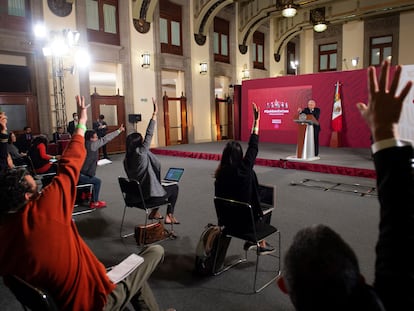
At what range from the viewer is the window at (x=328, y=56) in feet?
51.8

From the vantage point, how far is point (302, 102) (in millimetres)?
11328

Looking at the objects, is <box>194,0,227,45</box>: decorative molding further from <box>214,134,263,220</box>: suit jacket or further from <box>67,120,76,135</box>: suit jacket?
<box>214,134,263,220</box>: suit jacket

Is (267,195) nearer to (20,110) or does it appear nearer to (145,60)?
(20,110)

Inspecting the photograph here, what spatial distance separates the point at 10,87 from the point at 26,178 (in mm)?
8900

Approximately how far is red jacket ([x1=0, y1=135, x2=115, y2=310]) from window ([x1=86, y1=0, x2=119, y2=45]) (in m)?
9.90

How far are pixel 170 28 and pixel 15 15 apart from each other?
203 inches

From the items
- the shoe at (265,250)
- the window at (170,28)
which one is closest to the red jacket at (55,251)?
the shoe at (265,250)

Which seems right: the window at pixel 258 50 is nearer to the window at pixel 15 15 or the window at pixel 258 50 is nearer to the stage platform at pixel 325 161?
the stage platform at pixel 325 161

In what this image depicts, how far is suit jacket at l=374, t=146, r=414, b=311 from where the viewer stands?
812 millimetres

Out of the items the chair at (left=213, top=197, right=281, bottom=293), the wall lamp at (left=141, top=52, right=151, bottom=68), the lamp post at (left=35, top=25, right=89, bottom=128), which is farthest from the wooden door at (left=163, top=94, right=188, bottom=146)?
the chair at (left=213, top=197, right=281, bottom=293)

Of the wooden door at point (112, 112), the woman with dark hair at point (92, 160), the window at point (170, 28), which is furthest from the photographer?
the window at point (170, 28)

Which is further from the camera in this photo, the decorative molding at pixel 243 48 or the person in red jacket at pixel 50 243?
the decorative molding at pixel 243 48

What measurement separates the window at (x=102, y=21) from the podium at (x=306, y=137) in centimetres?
657

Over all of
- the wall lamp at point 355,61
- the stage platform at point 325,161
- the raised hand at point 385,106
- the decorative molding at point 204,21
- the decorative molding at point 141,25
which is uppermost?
the decorative molding at point 204,21
